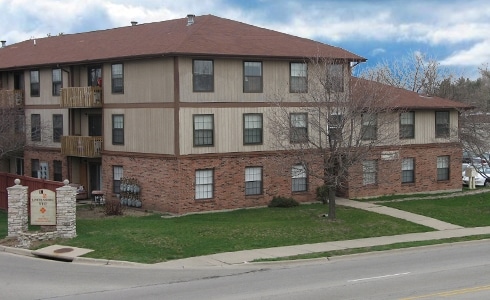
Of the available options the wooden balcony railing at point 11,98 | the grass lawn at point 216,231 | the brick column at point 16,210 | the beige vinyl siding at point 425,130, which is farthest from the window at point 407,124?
the wooden balcony railing at point 11,98

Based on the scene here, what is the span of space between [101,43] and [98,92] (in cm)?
467

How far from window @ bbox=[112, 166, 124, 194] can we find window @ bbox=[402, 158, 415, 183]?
1578 cm

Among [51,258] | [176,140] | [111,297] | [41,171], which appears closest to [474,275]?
[111,297]

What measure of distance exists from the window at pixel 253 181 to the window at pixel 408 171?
377 inches

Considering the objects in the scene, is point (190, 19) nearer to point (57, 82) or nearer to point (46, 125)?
point (57, 82)

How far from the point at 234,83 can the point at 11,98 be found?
15.8 meters

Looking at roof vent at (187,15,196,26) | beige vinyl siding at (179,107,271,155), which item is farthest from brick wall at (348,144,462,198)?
roof vent at (187,15,196,26)

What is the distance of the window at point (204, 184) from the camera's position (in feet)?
101

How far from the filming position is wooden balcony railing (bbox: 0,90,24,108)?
39219 mm

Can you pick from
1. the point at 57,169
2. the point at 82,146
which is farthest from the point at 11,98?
the point at 82,146

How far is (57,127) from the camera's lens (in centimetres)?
3834

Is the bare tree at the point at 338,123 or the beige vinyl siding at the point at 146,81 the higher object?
the beige vinyl siding at the point at 146,81

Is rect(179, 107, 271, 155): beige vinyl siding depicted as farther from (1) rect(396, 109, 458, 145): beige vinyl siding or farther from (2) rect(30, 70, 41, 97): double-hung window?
(2) rect(30, 70, 41, 97): double-hung window

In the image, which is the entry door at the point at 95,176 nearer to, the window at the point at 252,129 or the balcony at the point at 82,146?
the balcony at the point at 82,146
